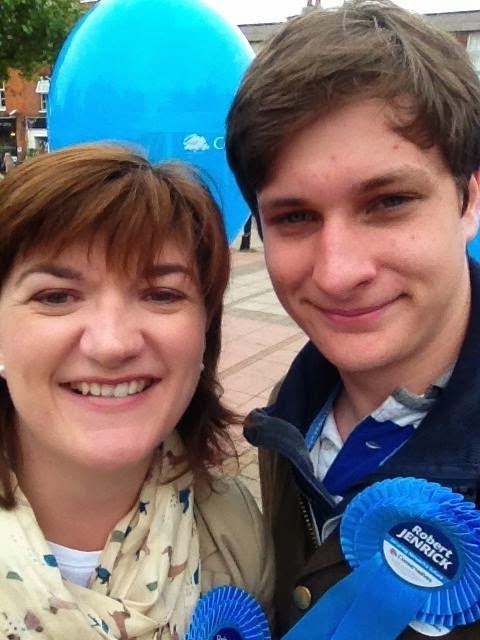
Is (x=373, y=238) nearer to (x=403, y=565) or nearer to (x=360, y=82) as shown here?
(x=360, y=82)

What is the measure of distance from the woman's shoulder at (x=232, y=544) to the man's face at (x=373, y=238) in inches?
20.2

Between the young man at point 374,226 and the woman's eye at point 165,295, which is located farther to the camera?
the woman's eye at point 165,295

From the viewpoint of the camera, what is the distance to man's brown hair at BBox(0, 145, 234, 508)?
1220 millimetres

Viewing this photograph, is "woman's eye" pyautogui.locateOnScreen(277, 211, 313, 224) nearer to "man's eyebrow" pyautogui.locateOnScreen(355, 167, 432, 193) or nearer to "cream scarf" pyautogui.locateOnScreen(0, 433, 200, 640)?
"man's eyebrow" pyautogui.locateOnScreen(355, 167, 432, 193)

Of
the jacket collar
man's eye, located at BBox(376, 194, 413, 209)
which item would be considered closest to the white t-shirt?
the jacket collar

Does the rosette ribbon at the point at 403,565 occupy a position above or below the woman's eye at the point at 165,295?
below

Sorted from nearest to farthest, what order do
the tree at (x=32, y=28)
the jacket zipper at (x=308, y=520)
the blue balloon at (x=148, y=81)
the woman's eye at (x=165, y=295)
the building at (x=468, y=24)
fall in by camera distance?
the woman's eye at (x=165, y=295)
the jacket zipper at (x=308, y=520)
the blue balloon at (x=148, y=81)
the tree at (x=32, y=28)
the building at (x=468, y=24)

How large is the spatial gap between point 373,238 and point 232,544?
0.81m

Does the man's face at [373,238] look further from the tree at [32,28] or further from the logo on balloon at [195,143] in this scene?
the tree at [32,28]

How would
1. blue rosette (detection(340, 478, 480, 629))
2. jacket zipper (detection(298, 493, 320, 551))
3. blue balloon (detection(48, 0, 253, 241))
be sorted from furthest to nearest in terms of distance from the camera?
1. blue balloon (detection(48, 0, 253, 241))
2. jacket zipper (detection(298, 493, 320, 551))
3. blue rosette (detection(340, 478, 480, 629))

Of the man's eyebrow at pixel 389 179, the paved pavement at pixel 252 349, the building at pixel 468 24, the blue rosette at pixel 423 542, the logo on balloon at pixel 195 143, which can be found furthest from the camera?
the building at pixel 468 24

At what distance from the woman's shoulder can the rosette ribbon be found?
32 cm

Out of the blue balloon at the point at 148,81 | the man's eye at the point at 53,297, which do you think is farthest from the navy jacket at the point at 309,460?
the blue balloon at the point at 148,81

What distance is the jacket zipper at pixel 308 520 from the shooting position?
142 cm
